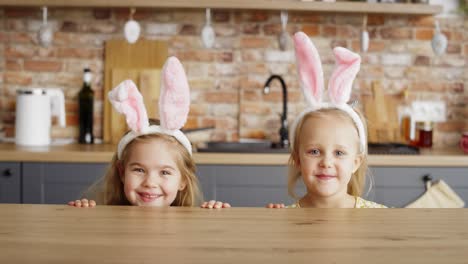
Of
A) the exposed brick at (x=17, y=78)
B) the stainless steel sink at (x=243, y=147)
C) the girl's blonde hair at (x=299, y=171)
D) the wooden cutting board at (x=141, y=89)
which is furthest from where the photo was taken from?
the exposed brick at (x=17, y=78)

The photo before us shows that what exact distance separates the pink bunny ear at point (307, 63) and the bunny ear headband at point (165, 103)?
230 millimetres

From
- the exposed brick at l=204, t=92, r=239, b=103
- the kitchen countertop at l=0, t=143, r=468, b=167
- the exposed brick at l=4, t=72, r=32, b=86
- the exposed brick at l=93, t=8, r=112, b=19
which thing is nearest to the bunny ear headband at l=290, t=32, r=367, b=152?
the kitchen countertop at l=0, t=143, r=468, b=167

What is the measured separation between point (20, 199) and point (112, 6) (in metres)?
1.00

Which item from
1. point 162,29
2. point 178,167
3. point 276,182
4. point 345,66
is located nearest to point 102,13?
point 162,29

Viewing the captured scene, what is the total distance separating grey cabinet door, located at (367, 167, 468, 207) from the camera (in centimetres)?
269

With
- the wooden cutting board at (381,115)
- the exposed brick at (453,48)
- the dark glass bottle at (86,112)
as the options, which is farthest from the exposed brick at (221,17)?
the exposed brick at (453,48)

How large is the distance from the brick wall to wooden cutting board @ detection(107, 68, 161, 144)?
4.7 inches

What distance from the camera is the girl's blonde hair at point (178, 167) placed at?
1.55 m

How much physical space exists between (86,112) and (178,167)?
1.75 meters

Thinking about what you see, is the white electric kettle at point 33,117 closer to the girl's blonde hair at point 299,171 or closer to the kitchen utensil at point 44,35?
the kitchen utensil at point 44,35

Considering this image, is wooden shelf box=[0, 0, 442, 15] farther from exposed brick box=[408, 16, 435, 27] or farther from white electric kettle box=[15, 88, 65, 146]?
white electric kettle box=[15, 88, 65, 146]

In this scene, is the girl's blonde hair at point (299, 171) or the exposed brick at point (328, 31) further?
the exposed brick at point (328, 31)

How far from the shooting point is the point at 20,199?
2697mm

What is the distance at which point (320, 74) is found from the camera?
125 cm
